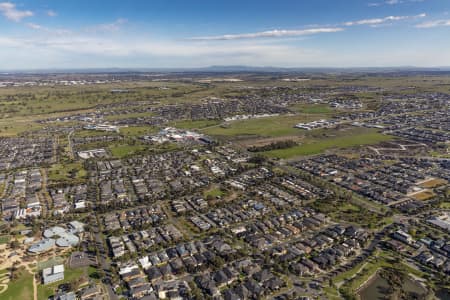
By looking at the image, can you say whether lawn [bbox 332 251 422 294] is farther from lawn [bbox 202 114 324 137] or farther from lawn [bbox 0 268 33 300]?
lawn [bbox 202 114 324 137]

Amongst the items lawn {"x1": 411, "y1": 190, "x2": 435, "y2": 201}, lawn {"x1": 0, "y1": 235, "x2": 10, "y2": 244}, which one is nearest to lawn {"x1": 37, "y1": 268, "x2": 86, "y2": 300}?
lawn {"x1": 0, "y1": 235, "x2": 10, "y2": 244}

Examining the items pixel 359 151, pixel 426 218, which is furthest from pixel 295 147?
pixel 426 218

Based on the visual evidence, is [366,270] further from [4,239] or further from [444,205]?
[4,239]

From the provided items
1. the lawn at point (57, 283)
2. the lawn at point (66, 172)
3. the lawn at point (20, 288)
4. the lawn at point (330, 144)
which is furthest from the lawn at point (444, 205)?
the lawn at point (66, 172)

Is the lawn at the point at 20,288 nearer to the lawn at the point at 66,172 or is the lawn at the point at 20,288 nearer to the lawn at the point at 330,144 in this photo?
the lawn at the point at 66,172

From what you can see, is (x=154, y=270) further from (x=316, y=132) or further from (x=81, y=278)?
(x=316, y=132)

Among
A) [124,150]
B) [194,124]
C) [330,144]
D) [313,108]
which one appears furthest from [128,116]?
[330,144]
